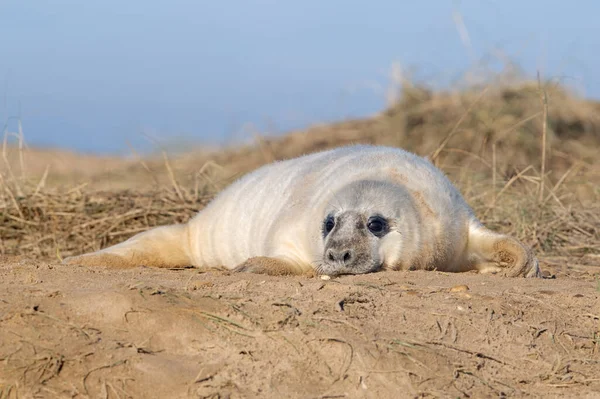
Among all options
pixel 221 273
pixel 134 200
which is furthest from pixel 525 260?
pixel 134 200

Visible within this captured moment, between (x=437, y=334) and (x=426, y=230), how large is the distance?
154 centimetres

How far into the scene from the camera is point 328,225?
5043mm

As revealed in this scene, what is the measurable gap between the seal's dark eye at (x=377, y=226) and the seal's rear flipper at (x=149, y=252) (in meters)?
1.55

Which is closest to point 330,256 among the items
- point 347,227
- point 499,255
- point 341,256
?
point 341,256

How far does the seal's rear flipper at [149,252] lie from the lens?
5.61 m

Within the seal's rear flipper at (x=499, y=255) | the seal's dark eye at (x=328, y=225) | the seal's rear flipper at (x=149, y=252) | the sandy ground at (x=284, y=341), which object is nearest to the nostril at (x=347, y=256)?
the seal's dark eye at (x=328, y=225)

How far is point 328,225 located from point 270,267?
40 cm

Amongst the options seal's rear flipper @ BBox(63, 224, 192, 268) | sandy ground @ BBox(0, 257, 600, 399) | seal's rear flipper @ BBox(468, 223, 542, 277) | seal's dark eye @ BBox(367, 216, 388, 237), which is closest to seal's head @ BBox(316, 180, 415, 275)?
seal's dark eye @ BBox(367, 216, 388, 237)

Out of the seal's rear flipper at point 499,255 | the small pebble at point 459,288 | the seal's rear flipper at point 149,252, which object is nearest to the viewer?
the small pebble at point 459,288

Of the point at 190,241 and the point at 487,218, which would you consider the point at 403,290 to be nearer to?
the point at 190,241

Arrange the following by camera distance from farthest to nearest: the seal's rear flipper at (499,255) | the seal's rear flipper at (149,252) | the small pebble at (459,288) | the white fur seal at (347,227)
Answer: the seal's rear flipper at (149,252) → the seal's rear flipper at (499,255) → the white fur seal at (347,227) → the small pebble at (459,288)

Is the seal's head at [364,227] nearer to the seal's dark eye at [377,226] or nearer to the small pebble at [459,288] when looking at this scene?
the seal's dark eye at [377,226]

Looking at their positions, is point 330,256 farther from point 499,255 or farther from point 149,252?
point 149,252

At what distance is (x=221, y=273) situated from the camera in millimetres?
4797
